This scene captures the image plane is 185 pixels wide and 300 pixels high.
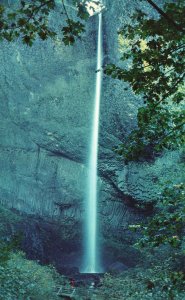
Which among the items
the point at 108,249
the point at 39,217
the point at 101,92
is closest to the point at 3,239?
the point at 39,217

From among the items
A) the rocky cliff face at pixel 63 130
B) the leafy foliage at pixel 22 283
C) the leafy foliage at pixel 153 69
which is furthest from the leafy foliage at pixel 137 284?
the leafy foliage at pixel 153 69

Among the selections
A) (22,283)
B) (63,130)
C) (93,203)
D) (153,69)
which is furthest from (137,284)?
(153,69)

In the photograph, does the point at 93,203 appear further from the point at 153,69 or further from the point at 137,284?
the point at 153,69

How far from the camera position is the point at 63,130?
1641 centimetres

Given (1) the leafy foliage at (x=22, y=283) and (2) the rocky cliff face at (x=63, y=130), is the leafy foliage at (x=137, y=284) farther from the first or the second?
(2) the rocky cliff face at (x=63, y=130)

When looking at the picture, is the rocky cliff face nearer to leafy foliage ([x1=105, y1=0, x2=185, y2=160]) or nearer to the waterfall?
the waterfall

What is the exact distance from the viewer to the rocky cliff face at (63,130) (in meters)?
15.5

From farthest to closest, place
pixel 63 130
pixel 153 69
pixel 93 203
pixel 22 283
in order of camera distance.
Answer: pixel 63 130, pixel 93 203, pixel 22 283, pixel 153 69

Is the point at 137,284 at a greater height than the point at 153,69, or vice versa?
the point at 153,69

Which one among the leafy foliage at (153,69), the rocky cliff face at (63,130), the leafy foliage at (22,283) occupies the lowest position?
the leafy foliage at (22,283)

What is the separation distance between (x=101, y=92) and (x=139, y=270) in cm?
891

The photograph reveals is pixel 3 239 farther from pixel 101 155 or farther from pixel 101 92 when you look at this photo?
pixel 101 92

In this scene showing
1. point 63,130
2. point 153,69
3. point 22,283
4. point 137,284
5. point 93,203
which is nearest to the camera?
point 153,69

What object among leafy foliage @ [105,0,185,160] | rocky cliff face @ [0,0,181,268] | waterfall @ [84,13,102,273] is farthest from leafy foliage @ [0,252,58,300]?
leafy foliage @ [105,0,185,160]
